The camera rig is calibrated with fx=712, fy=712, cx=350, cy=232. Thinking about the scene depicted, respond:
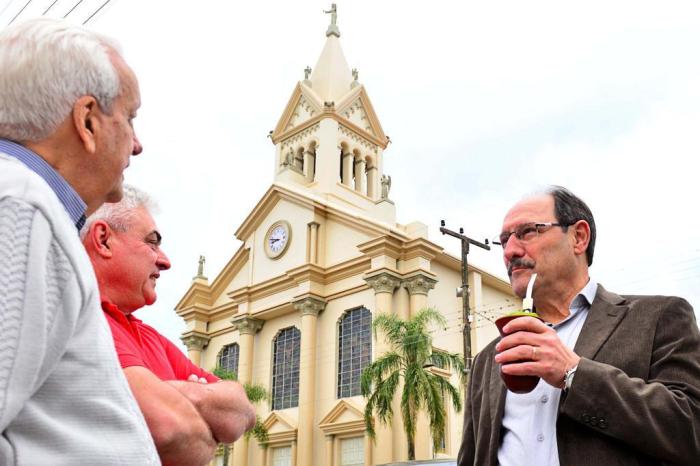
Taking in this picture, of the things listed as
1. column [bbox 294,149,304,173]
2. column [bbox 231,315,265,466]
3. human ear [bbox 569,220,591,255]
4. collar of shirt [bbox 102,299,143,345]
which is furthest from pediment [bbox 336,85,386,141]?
collar of shirt [bbox 102,299,143,345]

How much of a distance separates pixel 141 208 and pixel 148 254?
21 cm

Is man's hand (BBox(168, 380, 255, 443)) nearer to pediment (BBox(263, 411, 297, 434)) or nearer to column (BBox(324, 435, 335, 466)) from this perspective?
column (BBox(324, 435, 335, 466))

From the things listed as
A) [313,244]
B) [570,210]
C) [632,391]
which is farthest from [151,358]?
[313,244]

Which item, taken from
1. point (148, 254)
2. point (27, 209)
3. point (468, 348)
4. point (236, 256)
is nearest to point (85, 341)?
point (27, 209)

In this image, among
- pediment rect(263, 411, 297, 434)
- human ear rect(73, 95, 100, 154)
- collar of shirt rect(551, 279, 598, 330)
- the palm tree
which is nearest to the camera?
human ear rect(73, 95, 100, 154)

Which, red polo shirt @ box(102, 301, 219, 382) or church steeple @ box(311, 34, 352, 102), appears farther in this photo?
church steeple @ box(311, 34, 352, 102)

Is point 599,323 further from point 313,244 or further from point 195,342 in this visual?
point 195,342

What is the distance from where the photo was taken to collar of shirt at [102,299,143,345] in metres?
2.44

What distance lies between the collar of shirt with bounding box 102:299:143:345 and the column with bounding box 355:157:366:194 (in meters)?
32.6

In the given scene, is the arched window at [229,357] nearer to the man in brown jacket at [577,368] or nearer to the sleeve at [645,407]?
the man in brown jacket at [577,368]

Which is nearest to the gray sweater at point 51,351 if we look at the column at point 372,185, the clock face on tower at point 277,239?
the clock face on tower at point 277,239

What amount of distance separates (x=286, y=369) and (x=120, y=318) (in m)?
27.7

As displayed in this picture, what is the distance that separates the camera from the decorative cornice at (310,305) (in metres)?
28.2

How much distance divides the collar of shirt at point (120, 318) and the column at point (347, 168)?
1270 inches
